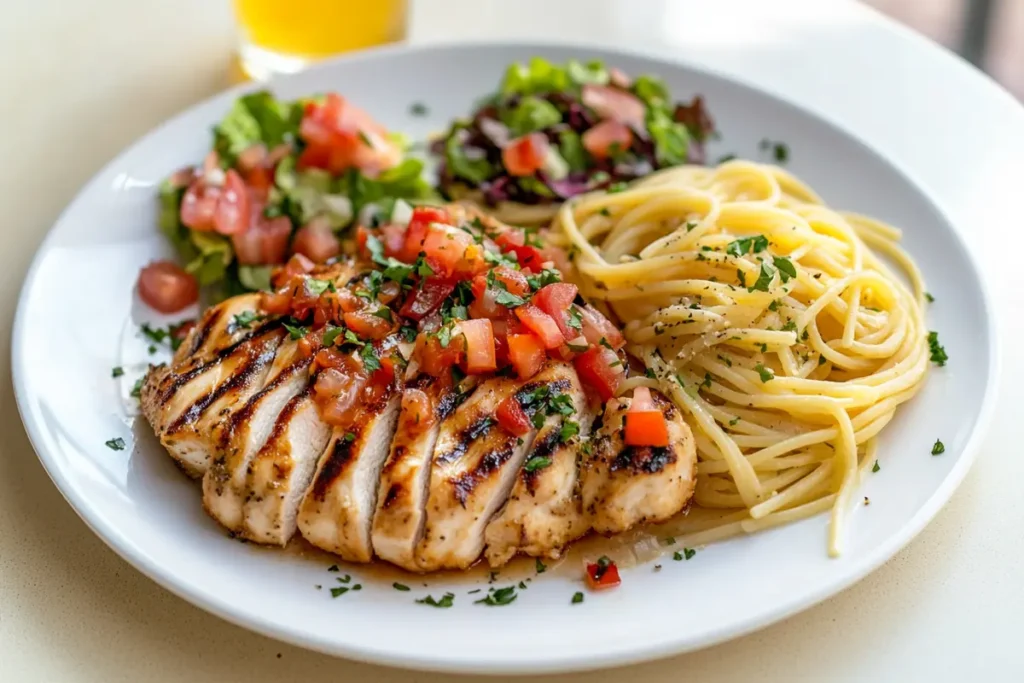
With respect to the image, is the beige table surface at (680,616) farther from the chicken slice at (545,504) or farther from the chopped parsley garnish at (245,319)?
the chopped parsley garnish at (245,319)

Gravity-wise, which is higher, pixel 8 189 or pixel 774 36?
pixel 774 36

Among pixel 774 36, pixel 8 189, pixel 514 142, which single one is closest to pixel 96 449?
pixel 8 189

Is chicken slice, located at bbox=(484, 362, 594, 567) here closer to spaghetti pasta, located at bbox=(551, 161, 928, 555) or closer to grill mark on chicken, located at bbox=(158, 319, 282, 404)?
spaghetti pasta, located at bbox=(551, 161, 928, 555)

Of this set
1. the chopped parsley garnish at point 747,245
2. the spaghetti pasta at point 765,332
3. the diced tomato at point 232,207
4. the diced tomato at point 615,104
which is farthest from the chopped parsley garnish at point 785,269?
the diced tomato at point 232,207

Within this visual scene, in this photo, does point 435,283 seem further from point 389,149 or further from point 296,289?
point 389,149

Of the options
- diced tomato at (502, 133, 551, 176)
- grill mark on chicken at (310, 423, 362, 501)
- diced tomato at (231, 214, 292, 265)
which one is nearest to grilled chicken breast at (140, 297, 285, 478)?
grill mark on chicken at (310, 423, 362, 501)

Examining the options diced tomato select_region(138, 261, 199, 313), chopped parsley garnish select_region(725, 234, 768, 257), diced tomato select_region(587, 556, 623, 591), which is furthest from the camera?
diced tomato select_region(138, 261, 199, 313)
